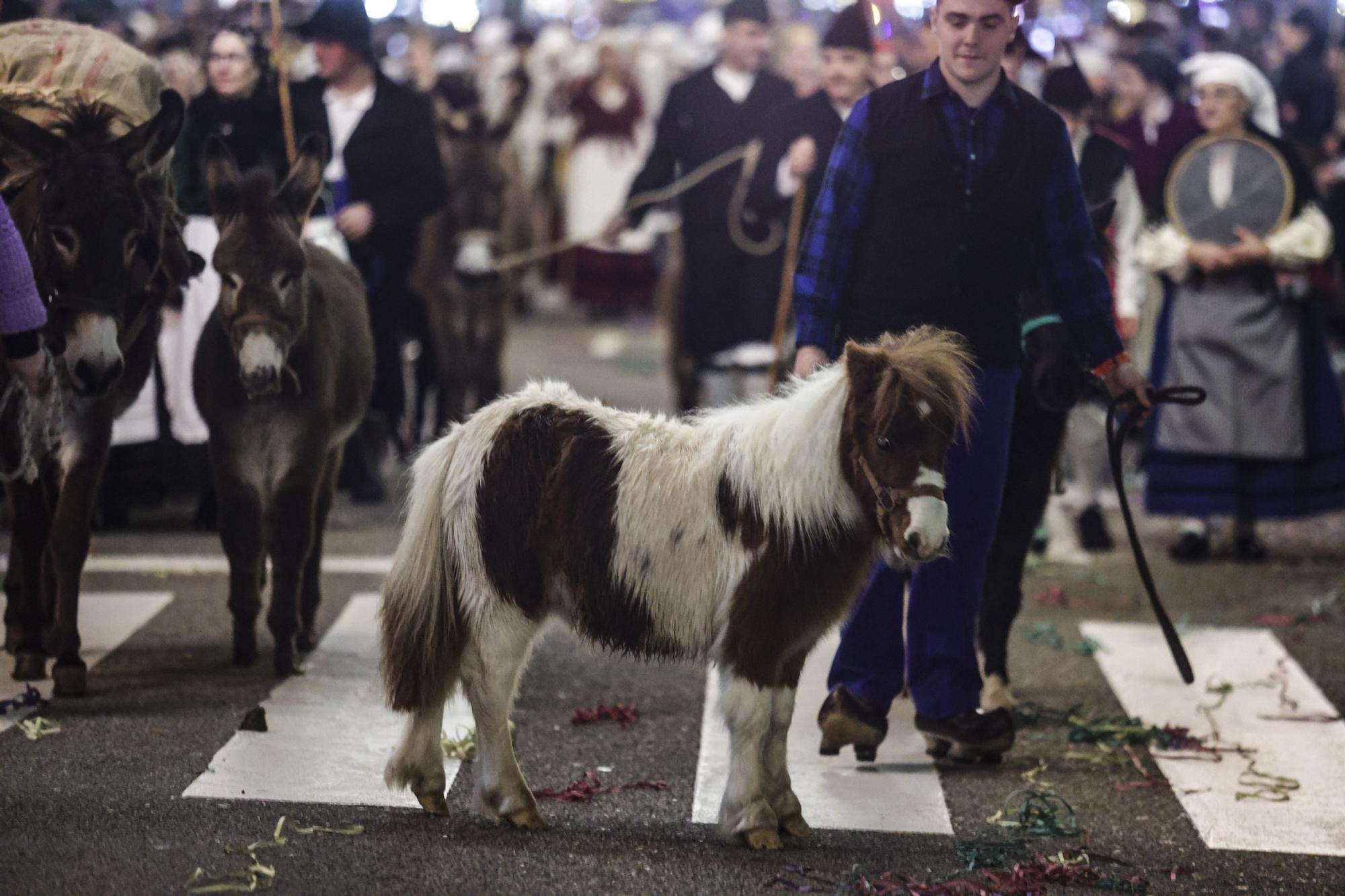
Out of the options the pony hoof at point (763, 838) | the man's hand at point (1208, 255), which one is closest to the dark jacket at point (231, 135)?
the pony hoof at point (763, 838)

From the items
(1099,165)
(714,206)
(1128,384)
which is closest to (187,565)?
(714,206)

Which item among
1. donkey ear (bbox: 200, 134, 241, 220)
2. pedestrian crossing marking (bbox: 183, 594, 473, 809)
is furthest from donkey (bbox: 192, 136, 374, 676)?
pedestrian crossing marking (bbox: 183, 594, 473, 809)

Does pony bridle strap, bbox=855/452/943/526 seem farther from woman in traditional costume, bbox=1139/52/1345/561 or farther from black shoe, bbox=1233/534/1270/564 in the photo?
black shoe, bbox=1233/534/1270/564

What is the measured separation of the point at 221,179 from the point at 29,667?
185 centimetres

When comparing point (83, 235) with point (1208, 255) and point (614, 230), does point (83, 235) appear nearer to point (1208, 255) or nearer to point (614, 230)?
point (614, 230)

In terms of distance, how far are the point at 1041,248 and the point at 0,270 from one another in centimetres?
320

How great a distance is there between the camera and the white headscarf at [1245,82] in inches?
354

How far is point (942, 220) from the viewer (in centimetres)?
542

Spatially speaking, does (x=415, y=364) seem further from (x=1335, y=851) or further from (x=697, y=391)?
(x=1335, y=851)

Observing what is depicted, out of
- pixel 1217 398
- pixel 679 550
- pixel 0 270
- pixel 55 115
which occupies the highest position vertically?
pixel 55 115

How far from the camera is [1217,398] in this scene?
941cm

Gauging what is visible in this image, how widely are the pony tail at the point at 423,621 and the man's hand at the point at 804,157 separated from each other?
4.33 metres

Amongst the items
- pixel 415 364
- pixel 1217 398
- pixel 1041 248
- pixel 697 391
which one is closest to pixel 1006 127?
pixel 1041 248

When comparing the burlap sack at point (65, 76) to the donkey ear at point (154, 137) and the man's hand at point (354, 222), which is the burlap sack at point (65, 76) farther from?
the man's hand at point (354, 222)
